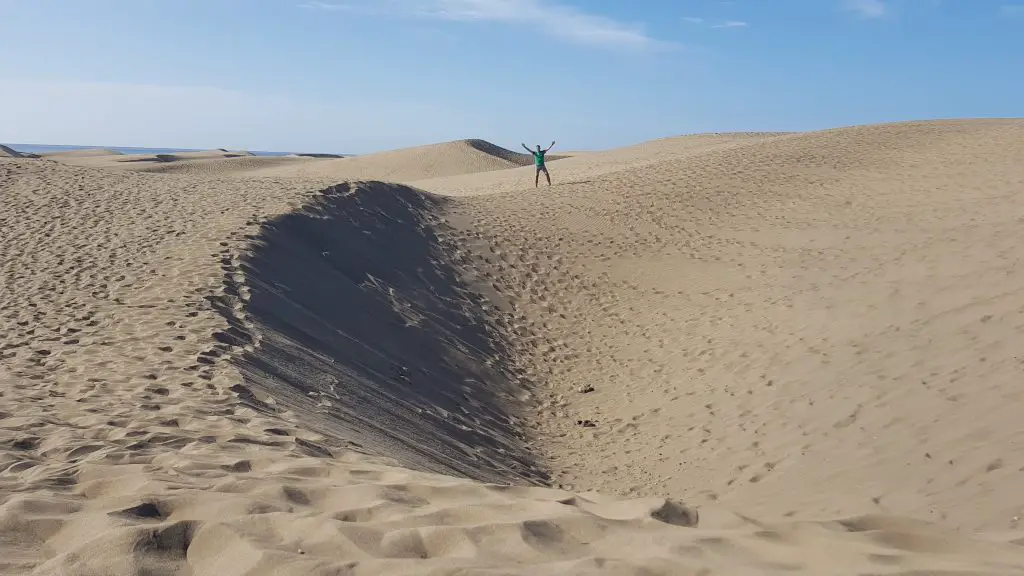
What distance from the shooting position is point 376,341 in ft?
32.4

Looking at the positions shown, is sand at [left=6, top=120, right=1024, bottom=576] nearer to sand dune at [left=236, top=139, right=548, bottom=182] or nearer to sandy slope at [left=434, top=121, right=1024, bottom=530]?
sandy slope at [left=434, top=121, right=1024, bottom=530]

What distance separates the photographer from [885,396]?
7.28 m

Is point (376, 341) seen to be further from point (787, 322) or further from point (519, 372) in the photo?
point (787, 322)

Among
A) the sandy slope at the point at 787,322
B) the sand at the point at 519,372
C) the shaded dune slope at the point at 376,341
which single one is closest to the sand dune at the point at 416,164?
the sandy slope at the point at 787,322

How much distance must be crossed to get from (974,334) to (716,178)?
1135 cm

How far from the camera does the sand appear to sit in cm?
315

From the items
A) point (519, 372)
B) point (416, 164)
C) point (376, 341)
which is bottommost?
point (519, 372)

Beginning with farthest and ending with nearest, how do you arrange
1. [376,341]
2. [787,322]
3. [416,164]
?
[416,164]
[787,322]
[376,341]

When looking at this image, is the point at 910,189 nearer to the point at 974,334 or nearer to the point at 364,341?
the point at 974,334

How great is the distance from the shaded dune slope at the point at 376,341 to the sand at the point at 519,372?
55 millimetres

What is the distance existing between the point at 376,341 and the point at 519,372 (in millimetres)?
1937

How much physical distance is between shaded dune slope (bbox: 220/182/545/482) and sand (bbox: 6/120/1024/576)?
0.05 metres

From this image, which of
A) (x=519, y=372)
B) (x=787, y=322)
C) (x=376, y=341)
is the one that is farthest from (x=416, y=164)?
(x=787, y=322)

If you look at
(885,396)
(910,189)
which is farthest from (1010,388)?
(910,189)
